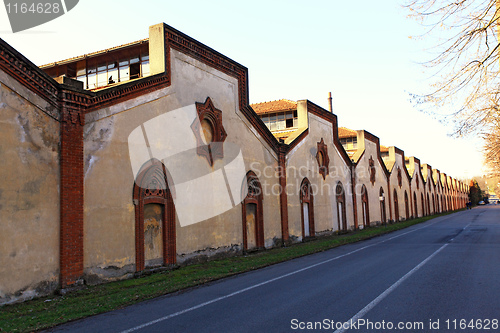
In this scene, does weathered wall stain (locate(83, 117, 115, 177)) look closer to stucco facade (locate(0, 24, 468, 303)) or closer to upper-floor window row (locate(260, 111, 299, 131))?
stucco facade (locate(0, 24, 468, 303))

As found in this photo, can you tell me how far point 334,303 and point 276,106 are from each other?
3039cm

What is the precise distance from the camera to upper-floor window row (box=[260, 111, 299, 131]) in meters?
35.9

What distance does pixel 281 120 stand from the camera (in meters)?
36.6

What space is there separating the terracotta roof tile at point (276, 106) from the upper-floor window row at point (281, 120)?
20.4 inches

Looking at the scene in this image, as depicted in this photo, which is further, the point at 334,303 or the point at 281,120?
the point at 281,120

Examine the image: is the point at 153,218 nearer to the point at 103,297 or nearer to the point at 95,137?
the point at 95,137

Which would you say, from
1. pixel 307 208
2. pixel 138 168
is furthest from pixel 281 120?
pixel 138 168

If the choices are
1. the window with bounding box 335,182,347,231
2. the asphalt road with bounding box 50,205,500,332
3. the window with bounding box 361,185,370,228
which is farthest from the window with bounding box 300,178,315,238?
the asphalt road with bounding box 50,205,500,332

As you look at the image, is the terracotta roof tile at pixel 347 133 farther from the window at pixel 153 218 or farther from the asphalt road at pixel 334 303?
the window at pixel 153 218

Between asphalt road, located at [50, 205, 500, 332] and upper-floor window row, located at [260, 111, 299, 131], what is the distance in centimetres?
2428

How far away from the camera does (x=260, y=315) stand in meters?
7.16

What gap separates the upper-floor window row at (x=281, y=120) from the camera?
118 ft

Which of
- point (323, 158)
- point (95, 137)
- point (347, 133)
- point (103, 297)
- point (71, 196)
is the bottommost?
point (103, 297)

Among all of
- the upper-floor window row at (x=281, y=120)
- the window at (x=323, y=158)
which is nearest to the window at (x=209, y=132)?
the window at (x=323, y=158)
